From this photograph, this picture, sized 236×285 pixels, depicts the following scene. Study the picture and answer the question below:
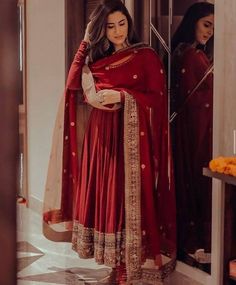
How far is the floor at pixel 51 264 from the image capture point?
2.78 metres

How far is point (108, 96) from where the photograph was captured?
96.5 inches

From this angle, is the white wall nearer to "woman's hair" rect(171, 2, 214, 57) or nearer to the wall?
"woman's hair" rect(171, 2, 214, 57)

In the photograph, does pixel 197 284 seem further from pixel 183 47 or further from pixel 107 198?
pixel 183 47

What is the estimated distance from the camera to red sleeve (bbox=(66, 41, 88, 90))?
2559 millimetres

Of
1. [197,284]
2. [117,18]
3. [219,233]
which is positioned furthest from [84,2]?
[197,284]

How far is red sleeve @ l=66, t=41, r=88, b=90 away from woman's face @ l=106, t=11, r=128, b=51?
14 cm

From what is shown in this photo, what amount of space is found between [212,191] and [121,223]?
47 cm

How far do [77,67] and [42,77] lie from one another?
1.15 ft

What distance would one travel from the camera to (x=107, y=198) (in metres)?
2.53

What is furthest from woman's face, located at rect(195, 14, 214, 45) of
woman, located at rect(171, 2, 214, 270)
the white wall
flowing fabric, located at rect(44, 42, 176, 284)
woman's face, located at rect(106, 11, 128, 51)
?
the white wall

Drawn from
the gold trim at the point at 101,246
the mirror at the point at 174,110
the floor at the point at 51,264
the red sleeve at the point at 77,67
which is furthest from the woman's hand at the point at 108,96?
the floor at the point at 51,264

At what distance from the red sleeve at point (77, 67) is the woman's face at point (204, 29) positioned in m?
0.55

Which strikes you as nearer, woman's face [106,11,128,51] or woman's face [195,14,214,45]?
woman's face [195,14,214,45]

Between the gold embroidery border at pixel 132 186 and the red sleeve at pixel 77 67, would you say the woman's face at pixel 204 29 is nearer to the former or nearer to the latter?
the gold embroidery border at pixel 132 186
